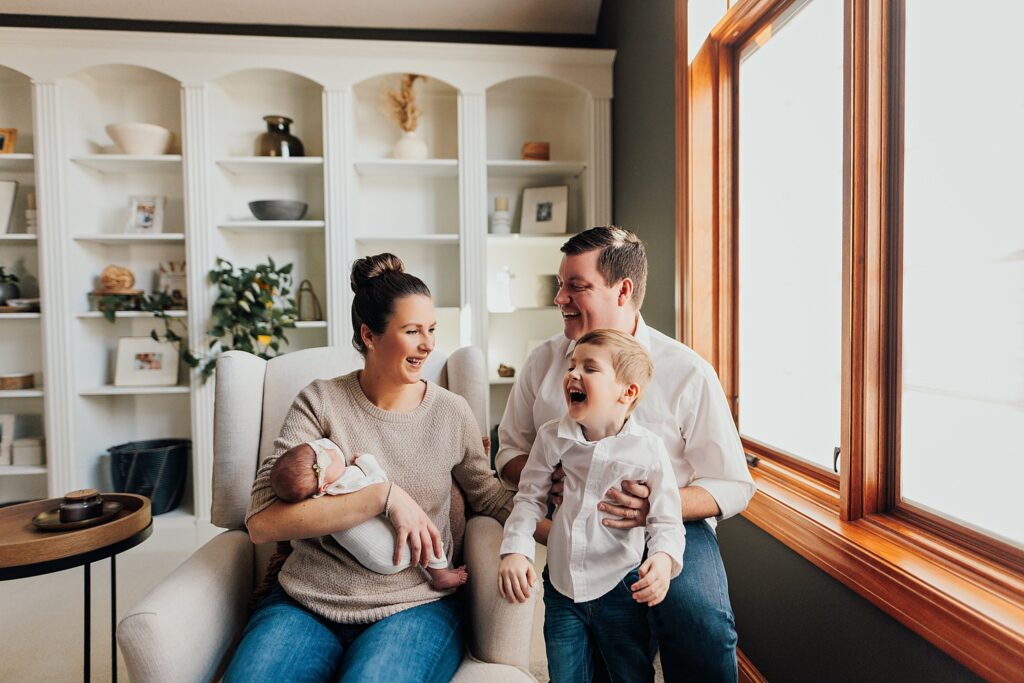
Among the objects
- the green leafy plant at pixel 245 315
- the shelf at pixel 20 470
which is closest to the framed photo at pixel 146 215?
the green leafy plant at pixel 245 315

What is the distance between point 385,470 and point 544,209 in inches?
101

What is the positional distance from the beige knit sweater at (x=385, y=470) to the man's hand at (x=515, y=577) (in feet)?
0.85

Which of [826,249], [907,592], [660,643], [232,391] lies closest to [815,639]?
[907,592]

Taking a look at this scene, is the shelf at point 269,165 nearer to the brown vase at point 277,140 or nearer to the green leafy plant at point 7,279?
the brown vase at point 277,140

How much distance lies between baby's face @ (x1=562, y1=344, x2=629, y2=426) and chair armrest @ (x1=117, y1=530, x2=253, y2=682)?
851mm

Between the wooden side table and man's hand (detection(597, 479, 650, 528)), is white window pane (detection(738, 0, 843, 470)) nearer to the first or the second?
man's hand (detection(597, 479, 650, 528))

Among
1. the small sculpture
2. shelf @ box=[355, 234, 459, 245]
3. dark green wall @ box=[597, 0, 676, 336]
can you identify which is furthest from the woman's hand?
the small sculpture

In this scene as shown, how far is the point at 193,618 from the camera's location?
1169 mm

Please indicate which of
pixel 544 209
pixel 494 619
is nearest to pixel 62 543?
pixel 494 619

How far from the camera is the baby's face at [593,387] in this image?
106 cm

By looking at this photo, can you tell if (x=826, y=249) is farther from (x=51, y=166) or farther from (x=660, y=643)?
(x=51, y=166)

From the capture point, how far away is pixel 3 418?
3395 mm

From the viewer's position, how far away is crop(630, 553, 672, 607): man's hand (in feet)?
3.28

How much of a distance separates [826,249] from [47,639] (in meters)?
3.07
